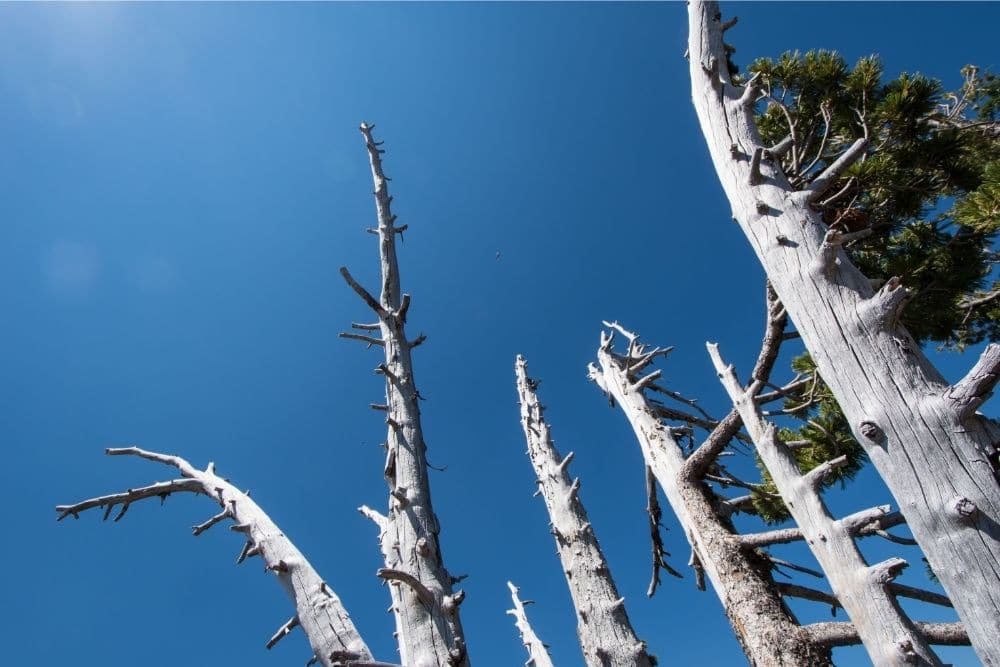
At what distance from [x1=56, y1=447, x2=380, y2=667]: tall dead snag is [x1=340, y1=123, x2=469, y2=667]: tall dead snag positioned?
35cm

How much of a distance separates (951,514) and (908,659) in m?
1.75

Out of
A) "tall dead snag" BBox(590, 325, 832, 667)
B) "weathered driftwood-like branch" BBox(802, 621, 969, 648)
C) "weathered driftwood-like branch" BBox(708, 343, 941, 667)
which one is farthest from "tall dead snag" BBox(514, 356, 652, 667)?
"weathered driftwood-like branch" BBox(708, 343, 941, 667)

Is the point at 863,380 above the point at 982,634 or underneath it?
above

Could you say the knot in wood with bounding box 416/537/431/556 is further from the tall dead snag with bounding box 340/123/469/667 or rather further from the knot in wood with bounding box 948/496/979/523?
the knot in wood with bounding box 948/496/979/523

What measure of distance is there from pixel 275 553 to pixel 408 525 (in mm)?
1408

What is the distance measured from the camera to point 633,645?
4.82 metres

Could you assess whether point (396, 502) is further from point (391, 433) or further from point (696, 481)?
point (696, 481)

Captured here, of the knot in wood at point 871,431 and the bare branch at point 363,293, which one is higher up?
the bare branch at point 363,293

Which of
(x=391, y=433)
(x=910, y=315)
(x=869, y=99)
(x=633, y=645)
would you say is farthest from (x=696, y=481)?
(x=869, y=99)

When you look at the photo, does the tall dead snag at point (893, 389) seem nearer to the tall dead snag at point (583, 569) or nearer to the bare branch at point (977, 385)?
the bare branch at point (977, 385)

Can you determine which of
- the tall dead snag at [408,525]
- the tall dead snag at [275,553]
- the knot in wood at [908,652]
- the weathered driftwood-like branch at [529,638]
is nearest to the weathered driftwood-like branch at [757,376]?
the knot in wood at [908,652]

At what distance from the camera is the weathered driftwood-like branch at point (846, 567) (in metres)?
3.18

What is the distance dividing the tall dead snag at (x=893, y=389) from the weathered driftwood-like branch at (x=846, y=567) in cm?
133

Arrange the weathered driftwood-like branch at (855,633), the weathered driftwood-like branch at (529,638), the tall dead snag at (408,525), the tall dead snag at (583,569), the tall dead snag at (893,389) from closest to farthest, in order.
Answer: the tall dead snag at (893,389) < the tall dead snag at (408,525) < the weathered driftwood-like branch at (855,633) < the tall dead snag at (583,569) < the weathered driftwood-like branch at (529,638)
